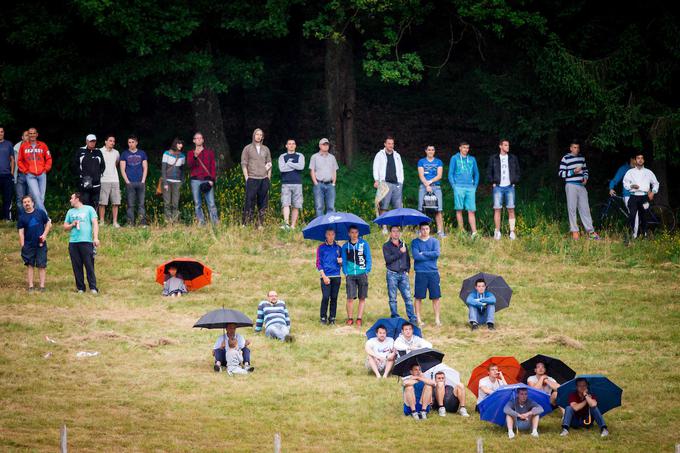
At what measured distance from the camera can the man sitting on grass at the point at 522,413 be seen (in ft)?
49.0

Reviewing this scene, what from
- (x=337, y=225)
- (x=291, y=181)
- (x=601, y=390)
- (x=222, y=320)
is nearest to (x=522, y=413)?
(x=601, y=390)

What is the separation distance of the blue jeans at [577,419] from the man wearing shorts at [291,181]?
12248 millimetres

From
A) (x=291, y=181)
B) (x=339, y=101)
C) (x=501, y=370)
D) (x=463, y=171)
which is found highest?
(x=339, y=101)

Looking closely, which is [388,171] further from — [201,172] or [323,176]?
[201,172]

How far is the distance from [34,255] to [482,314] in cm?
823

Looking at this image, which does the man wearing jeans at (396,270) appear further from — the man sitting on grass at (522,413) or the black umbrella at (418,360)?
the man sitting on grass at (522,413)

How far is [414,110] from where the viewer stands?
36.7m

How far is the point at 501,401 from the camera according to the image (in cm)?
1495

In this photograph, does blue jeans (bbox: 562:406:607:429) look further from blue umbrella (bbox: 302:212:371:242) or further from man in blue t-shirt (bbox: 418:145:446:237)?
man in blue t-shirt (bbox: 418:145:446:237)

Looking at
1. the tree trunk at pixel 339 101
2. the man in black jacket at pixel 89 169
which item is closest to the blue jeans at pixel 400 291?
the man in black jacket at pixel 89 169

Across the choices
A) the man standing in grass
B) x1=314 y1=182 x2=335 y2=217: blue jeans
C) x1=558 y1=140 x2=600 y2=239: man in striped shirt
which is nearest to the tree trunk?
x1=314 y1=182 x2=335 y2=217: blue jeans

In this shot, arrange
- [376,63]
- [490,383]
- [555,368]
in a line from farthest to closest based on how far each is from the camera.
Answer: [376,63] → [555,368] → [490,383]

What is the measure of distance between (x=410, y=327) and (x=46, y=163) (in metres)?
11.3

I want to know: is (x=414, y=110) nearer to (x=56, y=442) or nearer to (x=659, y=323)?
(x=659, y=323)
